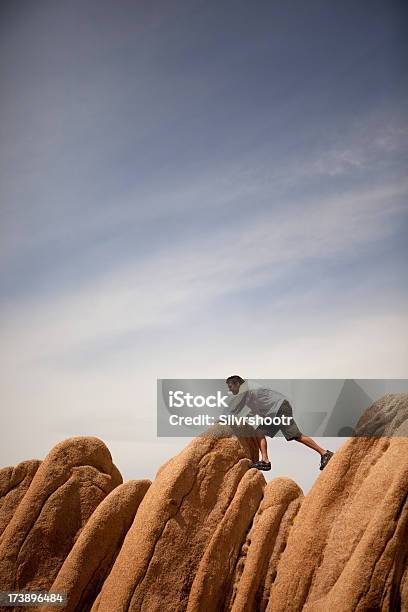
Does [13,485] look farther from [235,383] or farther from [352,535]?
[352,535]

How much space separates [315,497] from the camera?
28.5ft

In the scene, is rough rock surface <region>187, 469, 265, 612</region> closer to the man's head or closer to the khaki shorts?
the khaki shorts

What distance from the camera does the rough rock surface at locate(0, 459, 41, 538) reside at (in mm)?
10766

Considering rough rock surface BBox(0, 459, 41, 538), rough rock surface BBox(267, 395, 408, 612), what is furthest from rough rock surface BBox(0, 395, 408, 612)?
rough rock surface BBox(0, 459, 41, 538)

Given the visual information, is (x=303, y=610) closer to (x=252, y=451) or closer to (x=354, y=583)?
(x=354, y=583)

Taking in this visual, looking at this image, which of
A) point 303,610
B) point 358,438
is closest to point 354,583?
point 303,610

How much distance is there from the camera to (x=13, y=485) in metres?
11.0

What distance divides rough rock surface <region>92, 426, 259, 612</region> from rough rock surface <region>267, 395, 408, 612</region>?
4.32 ft

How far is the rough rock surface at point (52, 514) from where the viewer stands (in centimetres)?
967

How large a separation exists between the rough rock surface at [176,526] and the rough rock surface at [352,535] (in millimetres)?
1318

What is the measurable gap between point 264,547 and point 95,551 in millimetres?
2863

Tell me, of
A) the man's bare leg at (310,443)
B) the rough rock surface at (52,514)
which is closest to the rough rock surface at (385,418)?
the man's bare leg at (310,443)

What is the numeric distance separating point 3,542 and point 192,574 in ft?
11.3

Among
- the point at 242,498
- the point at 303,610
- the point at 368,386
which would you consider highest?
the point at 368,386
